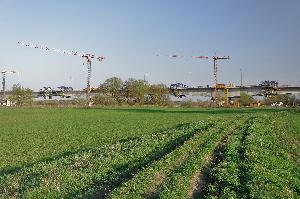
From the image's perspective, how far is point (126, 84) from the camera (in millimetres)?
158500

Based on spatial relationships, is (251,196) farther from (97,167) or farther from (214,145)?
(214,145)

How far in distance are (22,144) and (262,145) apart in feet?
59.0

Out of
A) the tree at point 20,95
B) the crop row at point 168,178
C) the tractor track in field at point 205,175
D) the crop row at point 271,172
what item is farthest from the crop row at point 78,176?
the tree at point 20,95

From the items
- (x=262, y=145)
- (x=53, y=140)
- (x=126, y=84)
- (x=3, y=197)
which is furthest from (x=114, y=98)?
(x=3, y=197)

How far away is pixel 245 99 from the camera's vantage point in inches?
6772

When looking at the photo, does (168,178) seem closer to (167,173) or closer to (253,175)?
(167,173)

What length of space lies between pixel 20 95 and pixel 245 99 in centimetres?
7822

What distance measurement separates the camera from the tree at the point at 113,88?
157 metres

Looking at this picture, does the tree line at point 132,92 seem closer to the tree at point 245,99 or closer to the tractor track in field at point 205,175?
the tree at point 245,99

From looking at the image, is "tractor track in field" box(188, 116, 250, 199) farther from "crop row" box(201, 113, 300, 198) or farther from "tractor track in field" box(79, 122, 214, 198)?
"tractor track in field" box(79, 122, 214, 198)

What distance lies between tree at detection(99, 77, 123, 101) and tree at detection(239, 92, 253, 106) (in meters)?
44.0

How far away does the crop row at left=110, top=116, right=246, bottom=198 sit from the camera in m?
14.8

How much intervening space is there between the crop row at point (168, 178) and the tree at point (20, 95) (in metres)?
150

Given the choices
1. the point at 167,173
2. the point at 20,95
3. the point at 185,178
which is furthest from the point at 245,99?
the point at 185,178
